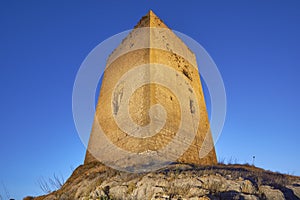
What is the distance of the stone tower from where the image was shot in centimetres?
955

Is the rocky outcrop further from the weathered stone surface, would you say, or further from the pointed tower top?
the pointed tower top

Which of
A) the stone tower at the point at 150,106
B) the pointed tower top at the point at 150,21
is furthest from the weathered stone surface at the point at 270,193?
the pointed tower top at the point at 150,21

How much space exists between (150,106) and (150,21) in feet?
17.1

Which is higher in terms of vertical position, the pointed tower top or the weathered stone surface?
the pointed tower top

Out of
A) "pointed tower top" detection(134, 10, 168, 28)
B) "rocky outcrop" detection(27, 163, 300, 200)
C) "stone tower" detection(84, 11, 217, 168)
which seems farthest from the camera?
"pointed tower top" detection(134, 10, 168, 28)

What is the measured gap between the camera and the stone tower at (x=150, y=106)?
31.3 ft

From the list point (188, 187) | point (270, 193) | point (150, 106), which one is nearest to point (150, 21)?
point (150, 106)

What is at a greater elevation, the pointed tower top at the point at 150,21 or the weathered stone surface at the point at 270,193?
the pointed tower top at the point at 150,21

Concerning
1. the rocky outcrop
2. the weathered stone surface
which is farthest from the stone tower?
the weathered stone surface

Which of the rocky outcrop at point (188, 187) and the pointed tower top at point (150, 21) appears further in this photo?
the pointed tower top at point (150, 21)

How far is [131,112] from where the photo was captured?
10469mm

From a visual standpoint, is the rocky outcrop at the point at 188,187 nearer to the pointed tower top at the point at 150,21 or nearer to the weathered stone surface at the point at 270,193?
the weathered stone surface at the point at 270,193

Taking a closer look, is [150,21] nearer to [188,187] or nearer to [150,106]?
[150,106]

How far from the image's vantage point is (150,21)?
13.1 metres
